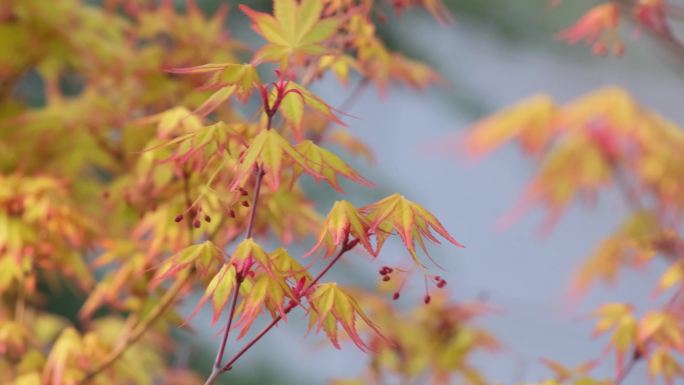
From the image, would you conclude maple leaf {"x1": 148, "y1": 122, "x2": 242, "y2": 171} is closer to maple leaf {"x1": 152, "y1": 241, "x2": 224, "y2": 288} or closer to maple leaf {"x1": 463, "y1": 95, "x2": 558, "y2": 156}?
maple leaf {"x1": 152, "y1": 241, "x2": 224, "y2": 288}

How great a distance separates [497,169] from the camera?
11.8 feet

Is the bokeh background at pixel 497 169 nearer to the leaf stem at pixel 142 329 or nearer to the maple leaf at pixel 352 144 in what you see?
the maple leaf at pixel 352 144

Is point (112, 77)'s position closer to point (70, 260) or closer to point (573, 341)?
point (70, 260)

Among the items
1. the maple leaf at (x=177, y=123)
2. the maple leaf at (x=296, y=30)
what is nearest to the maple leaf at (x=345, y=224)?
the maple leaf at (x=296, y=30)

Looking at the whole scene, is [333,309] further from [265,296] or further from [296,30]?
[296,30]

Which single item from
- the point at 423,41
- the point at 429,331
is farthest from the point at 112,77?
the point at 423,41

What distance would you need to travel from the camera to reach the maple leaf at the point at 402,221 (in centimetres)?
75

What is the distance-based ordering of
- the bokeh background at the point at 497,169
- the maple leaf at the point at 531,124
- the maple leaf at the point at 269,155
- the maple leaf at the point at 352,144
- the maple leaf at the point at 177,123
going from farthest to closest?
the bokeh background at the point at 497,169, the maple leaf at the point at 531,124, the maple leaf at the point at 352,144, the maple leaf at the point at 177,123, the maple leaf at the point at 269,155

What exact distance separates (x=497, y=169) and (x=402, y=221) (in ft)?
9.49

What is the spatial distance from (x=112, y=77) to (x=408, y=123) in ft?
7.37

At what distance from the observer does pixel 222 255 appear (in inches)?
31.4

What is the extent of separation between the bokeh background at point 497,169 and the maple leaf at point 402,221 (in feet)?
8.27

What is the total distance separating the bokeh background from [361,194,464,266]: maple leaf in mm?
Result: 2520

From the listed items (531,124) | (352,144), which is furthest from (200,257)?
(531,124)
